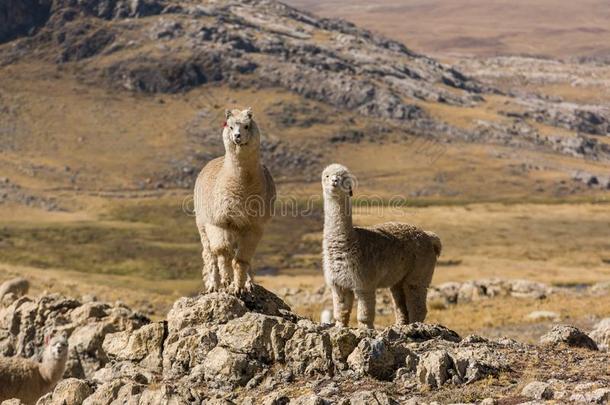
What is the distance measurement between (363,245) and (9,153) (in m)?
107

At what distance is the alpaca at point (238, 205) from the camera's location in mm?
12078

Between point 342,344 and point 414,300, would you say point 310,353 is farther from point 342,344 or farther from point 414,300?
point 414,300

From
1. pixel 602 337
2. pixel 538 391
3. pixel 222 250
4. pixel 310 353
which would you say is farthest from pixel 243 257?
pixel 602 337

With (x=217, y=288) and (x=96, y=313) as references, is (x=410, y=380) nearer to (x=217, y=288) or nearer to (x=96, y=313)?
(x=217, y=288)

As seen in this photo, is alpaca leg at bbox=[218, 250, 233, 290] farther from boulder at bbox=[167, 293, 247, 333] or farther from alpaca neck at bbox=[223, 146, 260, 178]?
alpaca neck at bbox=[223, 146, 260, 178]

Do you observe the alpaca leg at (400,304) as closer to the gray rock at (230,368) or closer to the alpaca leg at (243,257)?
the alpaca leg at (243,257)

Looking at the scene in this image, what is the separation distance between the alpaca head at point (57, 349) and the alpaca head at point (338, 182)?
589 cm

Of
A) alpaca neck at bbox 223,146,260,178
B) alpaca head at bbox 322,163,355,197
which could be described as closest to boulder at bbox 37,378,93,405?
alpaca neck at bbox 223,146,260,178

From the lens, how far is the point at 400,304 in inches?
564

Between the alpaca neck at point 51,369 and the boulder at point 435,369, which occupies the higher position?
the boulder at point 435,369

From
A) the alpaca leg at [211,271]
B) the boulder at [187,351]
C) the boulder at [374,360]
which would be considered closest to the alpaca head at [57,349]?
the alpaca leg at [211,271]

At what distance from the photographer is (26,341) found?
18438mm

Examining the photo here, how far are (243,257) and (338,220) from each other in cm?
153

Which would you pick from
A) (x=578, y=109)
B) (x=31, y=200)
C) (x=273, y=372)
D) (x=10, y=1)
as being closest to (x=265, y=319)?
(x=273, y=372)
